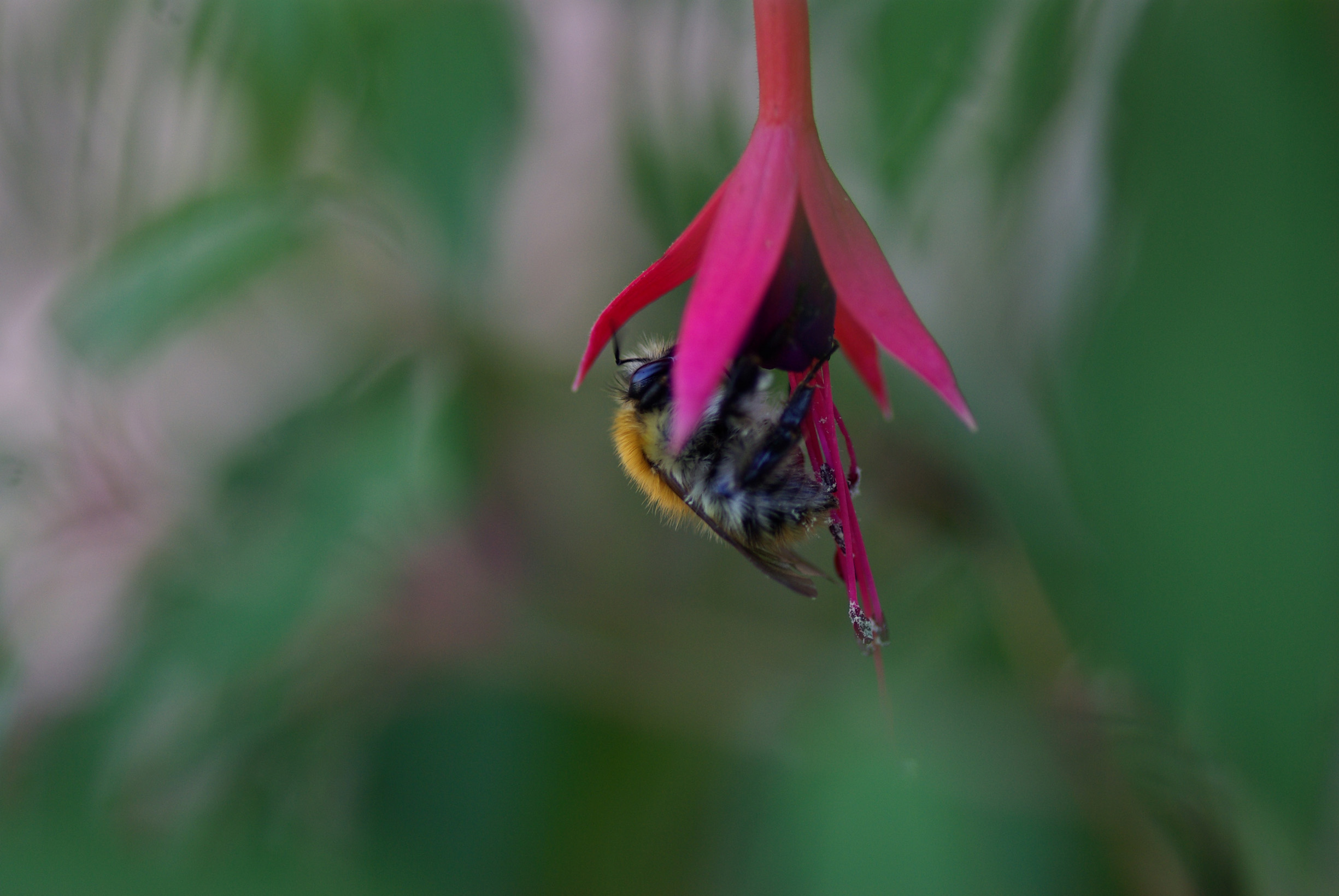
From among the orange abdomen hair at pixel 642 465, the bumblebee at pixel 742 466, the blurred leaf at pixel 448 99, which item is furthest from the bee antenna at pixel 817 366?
the blurred leaf at pixel 448 99

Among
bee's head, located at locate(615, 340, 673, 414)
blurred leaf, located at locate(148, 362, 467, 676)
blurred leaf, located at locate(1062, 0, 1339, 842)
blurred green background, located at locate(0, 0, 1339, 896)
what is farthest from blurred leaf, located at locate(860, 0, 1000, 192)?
blurred leaf, located at locate(148, 362, 467, 676)

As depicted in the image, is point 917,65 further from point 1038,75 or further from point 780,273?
point 780,273

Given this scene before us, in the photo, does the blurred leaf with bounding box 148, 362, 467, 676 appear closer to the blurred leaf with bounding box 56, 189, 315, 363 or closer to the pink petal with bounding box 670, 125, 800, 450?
the blurred leaf with bounding box 56, 189, 315, 363

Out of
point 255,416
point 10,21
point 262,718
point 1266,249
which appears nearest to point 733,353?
point 1266,249

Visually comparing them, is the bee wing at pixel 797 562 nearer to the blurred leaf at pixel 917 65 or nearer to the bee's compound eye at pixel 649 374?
the bee's compound eye at pixel 649 374

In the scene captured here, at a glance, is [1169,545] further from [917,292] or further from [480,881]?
[480,881]

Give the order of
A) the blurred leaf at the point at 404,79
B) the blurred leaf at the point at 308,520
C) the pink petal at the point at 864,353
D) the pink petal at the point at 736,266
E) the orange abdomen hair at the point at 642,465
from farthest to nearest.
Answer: the blurred leaf at the point at 404,79 < the blurred leaf at the point at 308,520 < the orange abdomen hair at the point at 642,465 < the pink petal at the point at 864,353 < the pink petal at the point at 736,266
